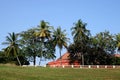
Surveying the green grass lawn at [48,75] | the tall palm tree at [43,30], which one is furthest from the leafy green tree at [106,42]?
the green grass lawn at [48,75]

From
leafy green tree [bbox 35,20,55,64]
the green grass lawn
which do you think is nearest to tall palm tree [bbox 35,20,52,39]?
leafy green tree [bbox 35,20,55,64]

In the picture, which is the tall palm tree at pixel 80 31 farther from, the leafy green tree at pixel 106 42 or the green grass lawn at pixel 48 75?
the green grass lawn at pixel 48 75

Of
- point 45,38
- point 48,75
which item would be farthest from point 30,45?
point 48,75

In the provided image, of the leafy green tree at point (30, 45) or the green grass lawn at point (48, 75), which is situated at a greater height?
the leafy green tree at point (30, 45)

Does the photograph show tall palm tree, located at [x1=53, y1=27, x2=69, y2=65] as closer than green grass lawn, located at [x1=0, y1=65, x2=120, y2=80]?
No

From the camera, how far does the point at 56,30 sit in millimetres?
86062

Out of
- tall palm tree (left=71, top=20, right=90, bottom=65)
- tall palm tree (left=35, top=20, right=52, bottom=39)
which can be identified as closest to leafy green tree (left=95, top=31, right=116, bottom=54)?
tall palm tree (left=71, top=20, right=90, bottom=65)

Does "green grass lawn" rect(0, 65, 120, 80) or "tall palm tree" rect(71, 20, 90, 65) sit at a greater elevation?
"tall palm tree" rect(71, 20, 90, 65)

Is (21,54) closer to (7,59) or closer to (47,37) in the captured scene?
(7,59)

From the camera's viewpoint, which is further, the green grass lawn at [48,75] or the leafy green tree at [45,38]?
the leafy green tree at [45,38]

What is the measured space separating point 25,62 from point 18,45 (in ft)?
40.3

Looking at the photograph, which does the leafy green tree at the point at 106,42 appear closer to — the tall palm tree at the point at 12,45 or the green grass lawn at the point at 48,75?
the tall palm tree at the point at 12,45

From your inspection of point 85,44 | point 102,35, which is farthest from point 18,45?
point 102,35

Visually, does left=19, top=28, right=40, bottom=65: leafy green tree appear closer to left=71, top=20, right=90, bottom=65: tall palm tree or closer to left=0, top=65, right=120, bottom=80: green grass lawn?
left=71, top=20, right=90, bottom=65: tall palm tree
